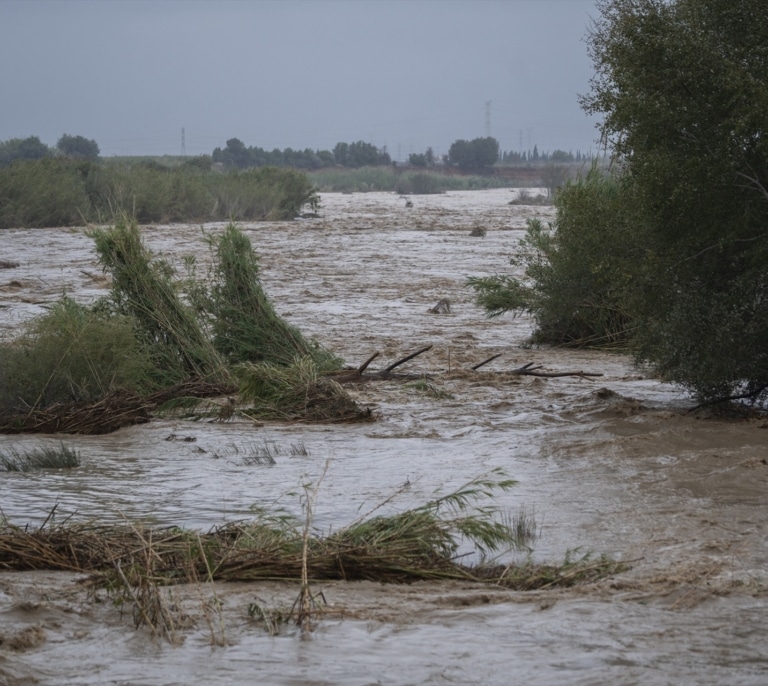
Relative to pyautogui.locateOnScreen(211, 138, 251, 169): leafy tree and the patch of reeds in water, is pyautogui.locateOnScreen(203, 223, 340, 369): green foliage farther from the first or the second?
pyautogui.locateOnScreen(211, 138, 251, 169): leafy tree

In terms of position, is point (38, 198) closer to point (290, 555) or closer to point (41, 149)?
point (290, 555)

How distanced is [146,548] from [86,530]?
3.17 feet

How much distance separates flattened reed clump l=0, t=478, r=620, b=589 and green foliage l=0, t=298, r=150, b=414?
496 cm

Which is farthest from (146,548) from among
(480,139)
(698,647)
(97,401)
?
(480,139)

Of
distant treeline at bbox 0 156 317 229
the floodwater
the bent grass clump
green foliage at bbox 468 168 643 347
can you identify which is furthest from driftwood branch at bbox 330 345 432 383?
distant treeline at bbox 0 156 317 229

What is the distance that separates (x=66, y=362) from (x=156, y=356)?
4.26 feet

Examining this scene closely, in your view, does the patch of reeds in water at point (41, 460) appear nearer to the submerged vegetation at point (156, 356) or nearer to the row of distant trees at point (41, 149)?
the submerged vegetation at point (156, 356)

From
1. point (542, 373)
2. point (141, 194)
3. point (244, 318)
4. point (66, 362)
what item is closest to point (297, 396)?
point (244, 318)

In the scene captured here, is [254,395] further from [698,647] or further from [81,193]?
[81,193]

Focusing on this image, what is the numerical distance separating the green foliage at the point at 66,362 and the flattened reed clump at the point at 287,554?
496 cm

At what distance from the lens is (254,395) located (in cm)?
1172

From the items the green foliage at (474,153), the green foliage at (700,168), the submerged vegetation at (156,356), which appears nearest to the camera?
the green foliage at (700,168)

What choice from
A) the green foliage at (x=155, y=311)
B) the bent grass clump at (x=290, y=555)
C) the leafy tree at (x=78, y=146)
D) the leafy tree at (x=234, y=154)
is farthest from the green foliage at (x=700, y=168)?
the leafy tree at (x=234, y=154)

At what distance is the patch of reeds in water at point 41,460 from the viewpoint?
29.7 ft
